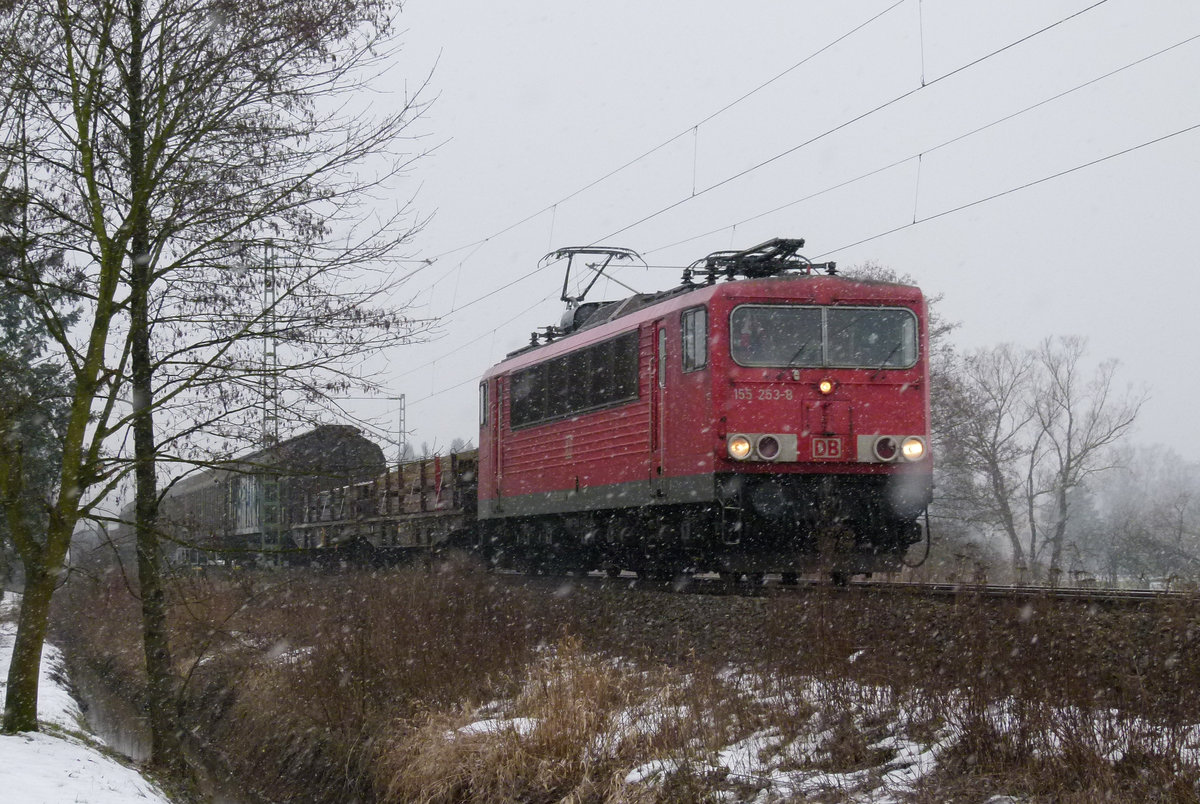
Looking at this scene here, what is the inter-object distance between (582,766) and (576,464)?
24.5 feet

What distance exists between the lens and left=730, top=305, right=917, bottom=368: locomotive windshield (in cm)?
1240

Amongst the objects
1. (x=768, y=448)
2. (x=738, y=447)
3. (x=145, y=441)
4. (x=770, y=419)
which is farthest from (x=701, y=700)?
(x=145, y=441)

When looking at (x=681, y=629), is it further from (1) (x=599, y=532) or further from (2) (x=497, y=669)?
(1) (x=599, y=532)

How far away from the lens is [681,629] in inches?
415

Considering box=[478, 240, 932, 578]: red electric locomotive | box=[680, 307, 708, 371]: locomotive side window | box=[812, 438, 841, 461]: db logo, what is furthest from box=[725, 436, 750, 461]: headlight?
box=[680, 307, 708, 371]: locomotive side window

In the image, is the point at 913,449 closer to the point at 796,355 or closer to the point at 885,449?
the point at 885,449

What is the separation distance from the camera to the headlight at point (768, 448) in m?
12.0

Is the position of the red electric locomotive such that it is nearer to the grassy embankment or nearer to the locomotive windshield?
the locomotive windshield

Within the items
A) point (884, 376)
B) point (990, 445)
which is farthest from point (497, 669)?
point (990, 445)

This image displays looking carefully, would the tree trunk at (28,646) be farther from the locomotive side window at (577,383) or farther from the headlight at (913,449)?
the headlight at (913,449)

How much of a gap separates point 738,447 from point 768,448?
0.33m

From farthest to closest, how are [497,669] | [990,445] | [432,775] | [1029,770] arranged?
[990,445]
[497,669]
[432,775]
[1029,770]

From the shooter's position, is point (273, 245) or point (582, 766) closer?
point (582, 766)

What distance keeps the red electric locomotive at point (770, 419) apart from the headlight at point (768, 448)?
0.01m
